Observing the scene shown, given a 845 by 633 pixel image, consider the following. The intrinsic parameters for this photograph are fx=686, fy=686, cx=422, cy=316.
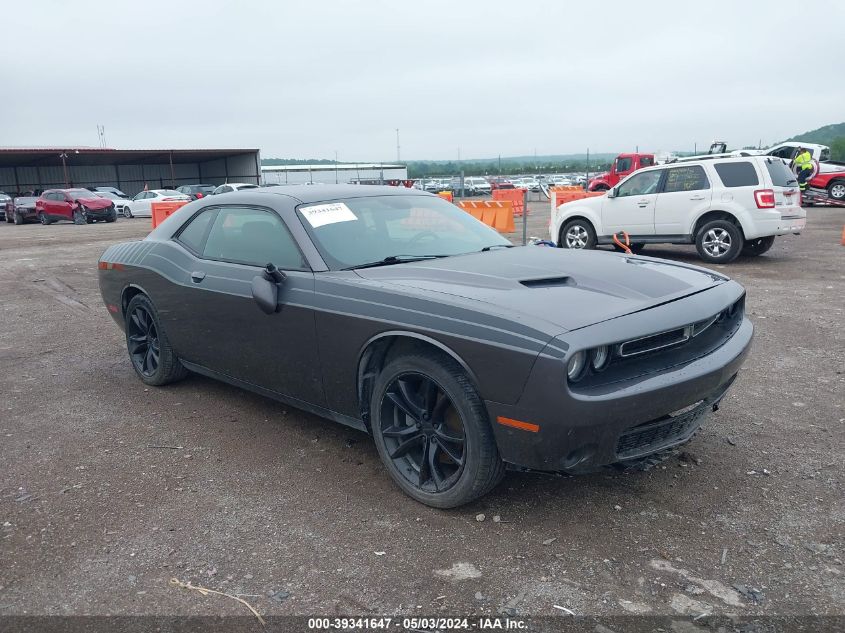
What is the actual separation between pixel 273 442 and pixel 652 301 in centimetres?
234

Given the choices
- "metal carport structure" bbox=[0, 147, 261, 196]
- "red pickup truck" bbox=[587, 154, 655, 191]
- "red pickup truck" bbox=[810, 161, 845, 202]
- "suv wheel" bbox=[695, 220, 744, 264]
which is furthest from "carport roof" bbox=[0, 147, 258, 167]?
"suv wheel" bbox=[695, 220, 744, 264]

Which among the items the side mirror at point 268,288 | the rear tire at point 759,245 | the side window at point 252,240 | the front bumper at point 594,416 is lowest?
the rear tire at point 759,245

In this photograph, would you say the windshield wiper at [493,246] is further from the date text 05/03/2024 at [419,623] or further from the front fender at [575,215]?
the front fender at [575,215]

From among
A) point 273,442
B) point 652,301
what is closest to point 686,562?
point 652,301

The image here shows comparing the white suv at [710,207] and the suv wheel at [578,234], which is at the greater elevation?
the white suv at [710,207]

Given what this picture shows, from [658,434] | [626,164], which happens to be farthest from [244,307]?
[626,164]

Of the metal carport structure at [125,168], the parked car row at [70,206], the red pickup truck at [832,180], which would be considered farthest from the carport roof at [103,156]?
the red pickup truck at [832,180]

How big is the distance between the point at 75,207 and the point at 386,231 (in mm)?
26241

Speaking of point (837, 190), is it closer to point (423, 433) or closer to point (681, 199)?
point (681, 199)

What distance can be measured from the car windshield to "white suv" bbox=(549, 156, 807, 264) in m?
7.44

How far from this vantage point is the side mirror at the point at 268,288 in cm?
375

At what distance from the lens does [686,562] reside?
2797 mm

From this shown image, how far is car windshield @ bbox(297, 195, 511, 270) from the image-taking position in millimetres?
3875

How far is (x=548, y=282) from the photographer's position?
10.9ft
